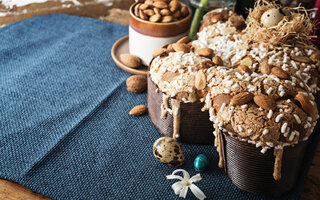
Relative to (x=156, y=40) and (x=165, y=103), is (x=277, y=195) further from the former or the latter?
(x=156, y=40)

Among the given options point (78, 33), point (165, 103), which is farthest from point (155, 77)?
point (78, 33)

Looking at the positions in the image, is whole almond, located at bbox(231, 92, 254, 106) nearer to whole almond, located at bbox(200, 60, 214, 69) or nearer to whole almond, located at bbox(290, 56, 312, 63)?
whole almond, located at bbox(200, 60, 214, 69)

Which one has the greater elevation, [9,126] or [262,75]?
[262,75]

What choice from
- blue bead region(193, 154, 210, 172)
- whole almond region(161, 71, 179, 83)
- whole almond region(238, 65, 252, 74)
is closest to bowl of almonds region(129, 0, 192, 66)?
whole almond region(161, 71, 179, 83)

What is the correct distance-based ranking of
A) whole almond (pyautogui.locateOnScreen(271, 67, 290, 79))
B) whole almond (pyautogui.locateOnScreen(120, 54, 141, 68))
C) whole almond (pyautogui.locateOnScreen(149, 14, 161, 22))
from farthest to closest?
whole almond (pyautogui.locateOnScreen(120, 54, 141, 68)) < whole almond (pyautogui.locateOnScreen(149, 14, 161, 22)) < whole almond (pyautogui.locateOnScreen(271, 67, 290, 79))

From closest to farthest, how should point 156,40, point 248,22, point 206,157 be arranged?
point 206,157 → point 248,22 → point 156,40

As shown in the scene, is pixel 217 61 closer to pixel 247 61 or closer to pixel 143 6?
pixel 247 61
